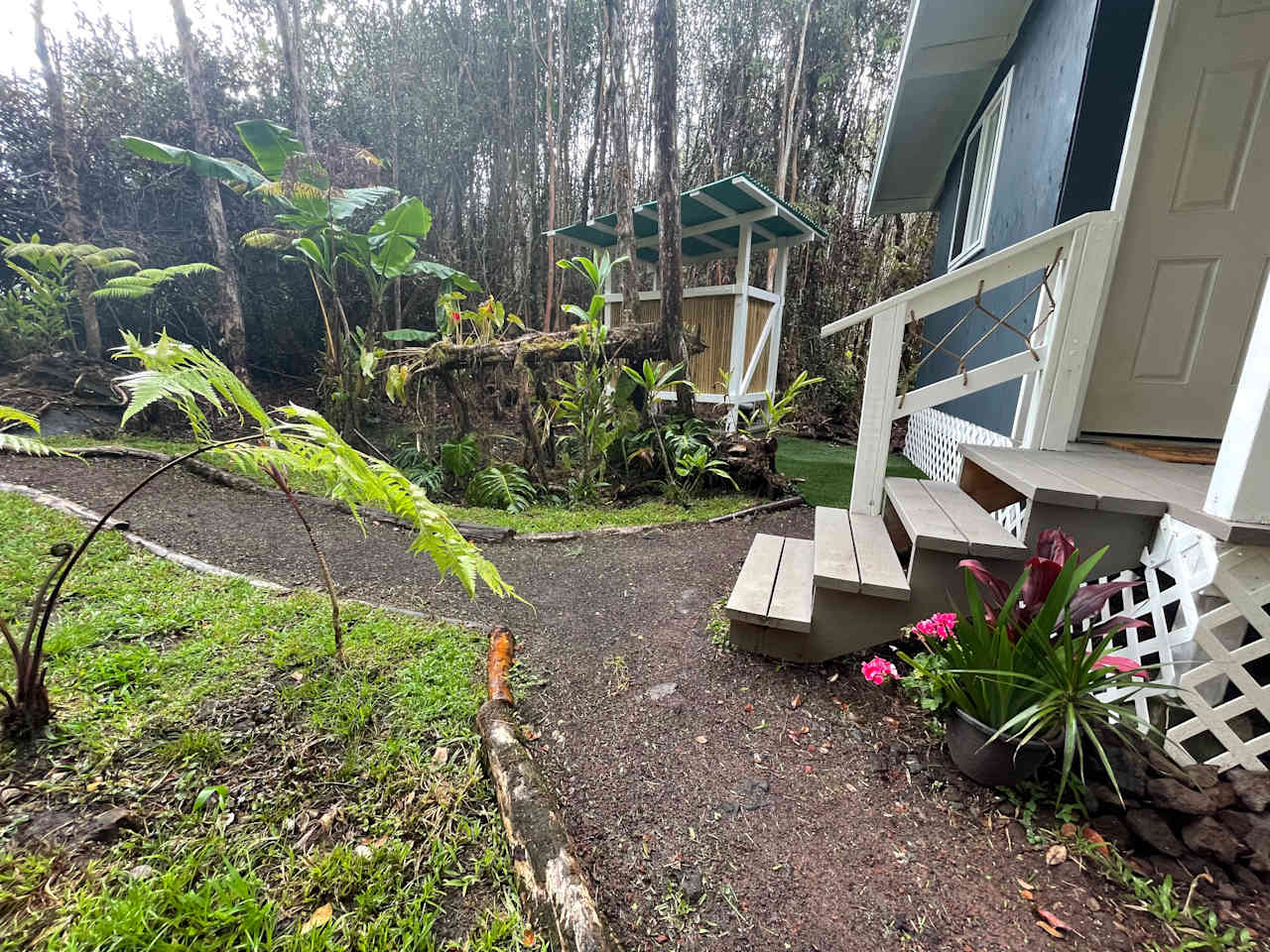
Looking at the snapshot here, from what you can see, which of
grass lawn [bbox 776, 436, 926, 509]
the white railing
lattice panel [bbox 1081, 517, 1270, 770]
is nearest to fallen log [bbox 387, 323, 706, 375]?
grass lawn [bbox 776, 436, 926, 509]

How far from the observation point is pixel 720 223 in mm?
5941

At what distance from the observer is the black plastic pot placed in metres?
1.30

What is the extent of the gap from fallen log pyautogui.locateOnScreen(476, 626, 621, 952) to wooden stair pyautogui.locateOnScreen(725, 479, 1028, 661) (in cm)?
87

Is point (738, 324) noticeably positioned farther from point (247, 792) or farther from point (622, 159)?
point (247, 792)

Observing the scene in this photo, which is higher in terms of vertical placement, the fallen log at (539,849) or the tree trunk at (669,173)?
the tree trunk at (669,173)

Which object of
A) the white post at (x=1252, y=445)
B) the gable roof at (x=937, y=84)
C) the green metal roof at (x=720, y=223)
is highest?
the gable roof at (x=937, y=84)

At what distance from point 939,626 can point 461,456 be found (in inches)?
163

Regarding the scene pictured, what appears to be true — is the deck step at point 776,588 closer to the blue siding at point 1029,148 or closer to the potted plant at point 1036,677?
the potted plant at point 1036,677

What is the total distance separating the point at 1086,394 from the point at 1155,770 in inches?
80.7

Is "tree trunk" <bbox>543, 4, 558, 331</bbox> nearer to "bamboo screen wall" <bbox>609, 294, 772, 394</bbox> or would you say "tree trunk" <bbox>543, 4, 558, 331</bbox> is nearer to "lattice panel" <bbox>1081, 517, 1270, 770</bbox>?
"bamboo screen wall" <bbox>609, 294, 772, 394</bbox>

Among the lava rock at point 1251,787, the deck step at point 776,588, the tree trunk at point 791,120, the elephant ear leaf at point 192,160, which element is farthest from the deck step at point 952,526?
the tree trunk at point 791,120

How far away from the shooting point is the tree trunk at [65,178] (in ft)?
17.6

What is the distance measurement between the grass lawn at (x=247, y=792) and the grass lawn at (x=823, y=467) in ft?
11.2

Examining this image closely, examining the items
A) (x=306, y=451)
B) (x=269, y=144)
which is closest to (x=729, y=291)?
(x=269, y=144)
